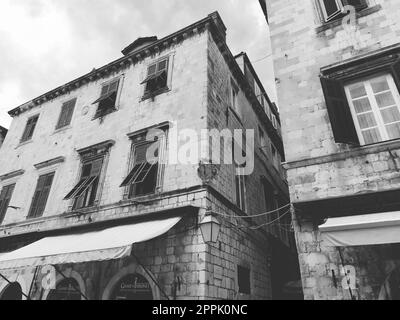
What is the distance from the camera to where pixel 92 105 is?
12023 millimetres

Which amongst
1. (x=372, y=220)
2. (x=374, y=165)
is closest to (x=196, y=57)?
(x=374, y=165)

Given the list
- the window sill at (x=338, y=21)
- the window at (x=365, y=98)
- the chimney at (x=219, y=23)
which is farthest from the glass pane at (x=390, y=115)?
the chimney at (x=219, y=23)

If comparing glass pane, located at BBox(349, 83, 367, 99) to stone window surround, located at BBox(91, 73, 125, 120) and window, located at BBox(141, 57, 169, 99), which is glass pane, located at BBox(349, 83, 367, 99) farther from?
stone window surround, located at BBox(91, 73, 125, 120)

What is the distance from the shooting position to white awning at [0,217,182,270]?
5.61 meters

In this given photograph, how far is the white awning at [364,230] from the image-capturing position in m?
4.37

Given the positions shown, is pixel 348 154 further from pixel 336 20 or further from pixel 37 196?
pixel 37 196

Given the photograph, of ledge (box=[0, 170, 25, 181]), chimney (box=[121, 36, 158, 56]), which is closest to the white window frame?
chimney (box=[121, 36, 158, 56])

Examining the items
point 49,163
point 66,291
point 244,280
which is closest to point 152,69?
point 49,163

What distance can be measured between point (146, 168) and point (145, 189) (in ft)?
2.16

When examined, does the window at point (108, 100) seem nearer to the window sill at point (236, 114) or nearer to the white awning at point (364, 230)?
the window sill at point (236, 114)

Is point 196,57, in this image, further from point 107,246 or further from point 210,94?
point 107,246

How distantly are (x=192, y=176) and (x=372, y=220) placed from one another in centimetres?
436

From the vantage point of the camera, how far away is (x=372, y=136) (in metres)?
6.02
